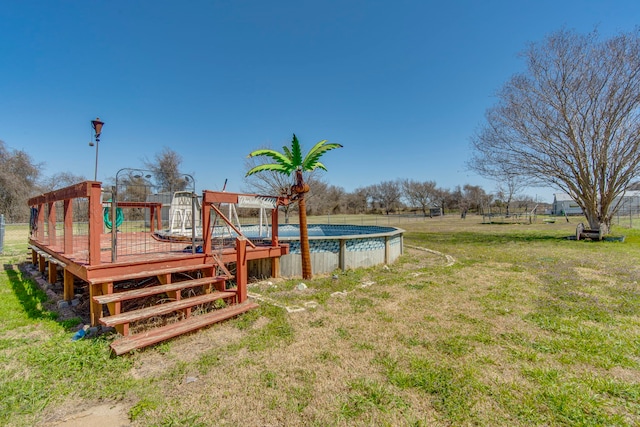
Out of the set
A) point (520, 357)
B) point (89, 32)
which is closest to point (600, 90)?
point (520, 357)

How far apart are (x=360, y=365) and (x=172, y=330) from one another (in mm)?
2284

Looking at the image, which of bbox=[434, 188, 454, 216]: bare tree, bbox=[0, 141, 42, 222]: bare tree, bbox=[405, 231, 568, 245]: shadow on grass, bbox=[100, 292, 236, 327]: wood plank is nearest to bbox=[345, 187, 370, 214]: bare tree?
bbox=[434, 188, 454, 216]: bare tree

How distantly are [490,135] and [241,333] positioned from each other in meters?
16.8

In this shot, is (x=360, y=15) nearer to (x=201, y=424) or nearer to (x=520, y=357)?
(x=520, y=357)

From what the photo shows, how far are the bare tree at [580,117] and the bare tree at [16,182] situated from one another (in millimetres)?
38092

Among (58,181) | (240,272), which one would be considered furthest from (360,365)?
(58,181)

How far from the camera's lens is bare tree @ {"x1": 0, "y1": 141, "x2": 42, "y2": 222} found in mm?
24203

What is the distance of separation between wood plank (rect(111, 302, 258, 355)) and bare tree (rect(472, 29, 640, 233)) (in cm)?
1660

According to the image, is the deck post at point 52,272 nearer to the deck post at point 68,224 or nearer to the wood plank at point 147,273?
the deck post at point 68,224

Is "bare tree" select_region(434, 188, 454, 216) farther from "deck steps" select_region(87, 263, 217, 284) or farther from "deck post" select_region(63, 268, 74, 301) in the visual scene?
"deck post" select_region(63, 268, 74, 301)

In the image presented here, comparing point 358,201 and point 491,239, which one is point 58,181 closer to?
point 491,239

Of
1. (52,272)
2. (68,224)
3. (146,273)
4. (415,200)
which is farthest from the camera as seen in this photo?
(415,200)

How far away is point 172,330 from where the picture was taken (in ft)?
10.9

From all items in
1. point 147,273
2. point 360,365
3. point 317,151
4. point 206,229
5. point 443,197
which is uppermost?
point 443,197
